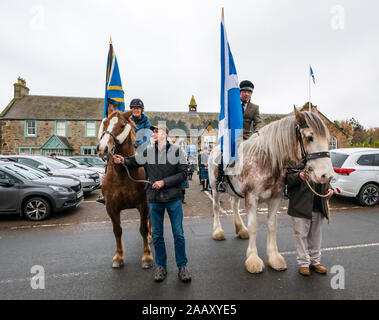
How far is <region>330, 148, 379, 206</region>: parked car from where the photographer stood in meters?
7.41

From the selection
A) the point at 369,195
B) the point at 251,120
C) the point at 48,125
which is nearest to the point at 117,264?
the point at 251,120

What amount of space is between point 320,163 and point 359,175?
6.23 m

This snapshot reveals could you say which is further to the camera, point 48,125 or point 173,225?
point 48,125

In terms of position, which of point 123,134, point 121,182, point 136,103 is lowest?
point 121,182

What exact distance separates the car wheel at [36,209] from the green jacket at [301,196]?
6.54 meters

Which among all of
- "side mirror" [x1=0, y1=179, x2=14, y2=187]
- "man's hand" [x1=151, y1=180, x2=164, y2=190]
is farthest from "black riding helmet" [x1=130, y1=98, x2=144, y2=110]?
"side mirror" [x1=0, y1=179, x2=14, y2=187]

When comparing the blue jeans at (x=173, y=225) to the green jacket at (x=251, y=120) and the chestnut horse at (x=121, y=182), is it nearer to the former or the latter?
the chestnut horse at (x=121, y=182)

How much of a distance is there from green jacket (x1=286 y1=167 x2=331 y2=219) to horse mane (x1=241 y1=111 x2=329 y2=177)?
200 mm

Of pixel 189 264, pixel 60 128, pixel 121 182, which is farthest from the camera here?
pixel 60 128

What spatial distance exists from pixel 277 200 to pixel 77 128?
28.1 m

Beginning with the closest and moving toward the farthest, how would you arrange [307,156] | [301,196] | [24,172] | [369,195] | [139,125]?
[307,156], [301,196], [139,125], [24,172], [369,195]

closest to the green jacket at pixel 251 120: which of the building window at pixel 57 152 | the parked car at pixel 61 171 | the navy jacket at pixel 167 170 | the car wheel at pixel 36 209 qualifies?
the navy jacket at pixel 167 170

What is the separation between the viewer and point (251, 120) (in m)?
4.64

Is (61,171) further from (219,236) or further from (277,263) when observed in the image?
(277,263)
